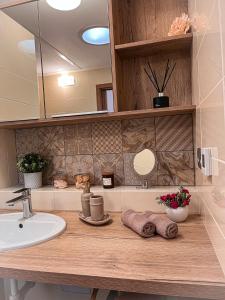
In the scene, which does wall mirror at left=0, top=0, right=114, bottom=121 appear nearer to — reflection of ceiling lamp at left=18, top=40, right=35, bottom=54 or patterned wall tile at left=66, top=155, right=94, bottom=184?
reflection of ceiling lamp at left=18, top=40, right=35, bottom=54

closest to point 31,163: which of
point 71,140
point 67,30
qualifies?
point 71,140

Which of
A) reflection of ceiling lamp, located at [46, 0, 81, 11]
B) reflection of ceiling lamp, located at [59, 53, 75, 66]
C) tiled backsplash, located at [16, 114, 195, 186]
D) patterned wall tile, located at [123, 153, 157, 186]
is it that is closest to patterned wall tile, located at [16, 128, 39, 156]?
tiled backsplash, located at [16, 114, 195, 186]

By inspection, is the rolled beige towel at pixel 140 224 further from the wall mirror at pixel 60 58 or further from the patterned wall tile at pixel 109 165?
the wall mirror at pixel 60 58

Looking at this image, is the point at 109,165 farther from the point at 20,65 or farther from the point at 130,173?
the point at 20,65

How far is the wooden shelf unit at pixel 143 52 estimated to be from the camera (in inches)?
44.9

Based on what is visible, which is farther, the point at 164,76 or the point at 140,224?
the point at 164,76

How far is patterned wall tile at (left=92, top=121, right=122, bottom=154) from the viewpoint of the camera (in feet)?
4.38

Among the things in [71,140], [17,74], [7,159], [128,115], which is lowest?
[7,159]

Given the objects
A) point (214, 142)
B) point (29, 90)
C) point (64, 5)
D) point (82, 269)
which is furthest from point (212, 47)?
point (29, 90)

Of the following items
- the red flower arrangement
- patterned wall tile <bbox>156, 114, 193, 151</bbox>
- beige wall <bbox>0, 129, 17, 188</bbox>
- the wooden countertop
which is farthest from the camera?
beige wall <bbox>0, 129, 17, 188</bbox>

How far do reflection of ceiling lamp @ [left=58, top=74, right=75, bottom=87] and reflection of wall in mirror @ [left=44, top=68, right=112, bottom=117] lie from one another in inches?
0.6

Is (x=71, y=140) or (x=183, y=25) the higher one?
(x=183, y=25)

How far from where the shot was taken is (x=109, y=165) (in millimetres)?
1354

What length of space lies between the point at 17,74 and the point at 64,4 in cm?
48
